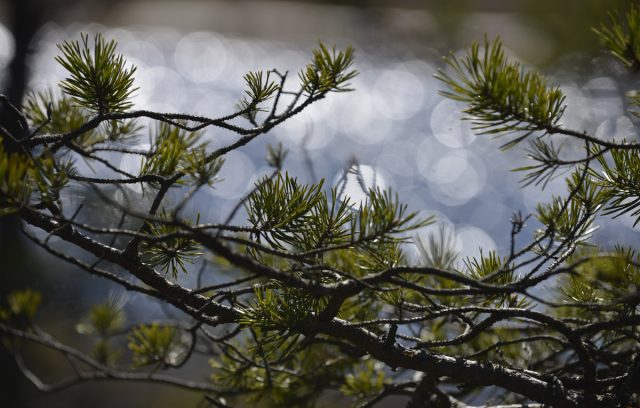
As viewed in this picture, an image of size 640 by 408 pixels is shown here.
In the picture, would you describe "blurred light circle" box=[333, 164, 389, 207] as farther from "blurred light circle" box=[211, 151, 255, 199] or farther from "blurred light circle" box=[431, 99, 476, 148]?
"blurred light circle" box=[431, 99, 476, 148]

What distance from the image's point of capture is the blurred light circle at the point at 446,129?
6.91 ft

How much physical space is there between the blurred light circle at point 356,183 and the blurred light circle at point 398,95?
1.87 metres

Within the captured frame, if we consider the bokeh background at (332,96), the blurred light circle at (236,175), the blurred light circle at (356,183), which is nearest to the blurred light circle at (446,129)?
the bokeh background at (332,96)

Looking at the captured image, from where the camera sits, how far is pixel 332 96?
2.15 metres

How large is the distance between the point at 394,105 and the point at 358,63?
0.84 ft

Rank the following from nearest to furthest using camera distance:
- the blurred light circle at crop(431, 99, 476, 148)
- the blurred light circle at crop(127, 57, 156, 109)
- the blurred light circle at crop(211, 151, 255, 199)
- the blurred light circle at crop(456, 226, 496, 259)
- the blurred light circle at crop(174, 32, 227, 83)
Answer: the blurred light circle at crop(456, 226, 496, 259), the blurred light circle at crop(211, 151, 255, 199), the blurred light circle at crop(127, 57, 156, 109), the blurred light circle at crop(431, 99, 476, 148), the blurred light circle at crop(174, 32, 227, 83)

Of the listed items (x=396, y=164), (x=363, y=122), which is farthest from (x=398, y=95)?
(x=396, y=164)

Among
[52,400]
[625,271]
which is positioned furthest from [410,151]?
[625,271]

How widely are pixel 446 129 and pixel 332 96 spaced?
0.43 m

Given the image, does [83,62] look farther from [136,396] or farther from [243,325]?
[136,396]

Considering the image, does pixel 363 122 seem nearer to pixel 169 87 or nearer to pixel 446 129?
pixel 446 129

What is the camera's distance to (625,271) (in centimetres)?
34

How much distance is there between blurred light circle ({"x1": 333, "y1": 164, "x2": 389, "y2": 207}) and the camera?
33 centimetres

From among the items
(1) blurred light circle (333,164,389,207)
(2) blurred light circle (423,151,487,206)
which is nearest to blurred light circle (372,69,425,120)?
(2) blurred light circle (423,151,487,206)
